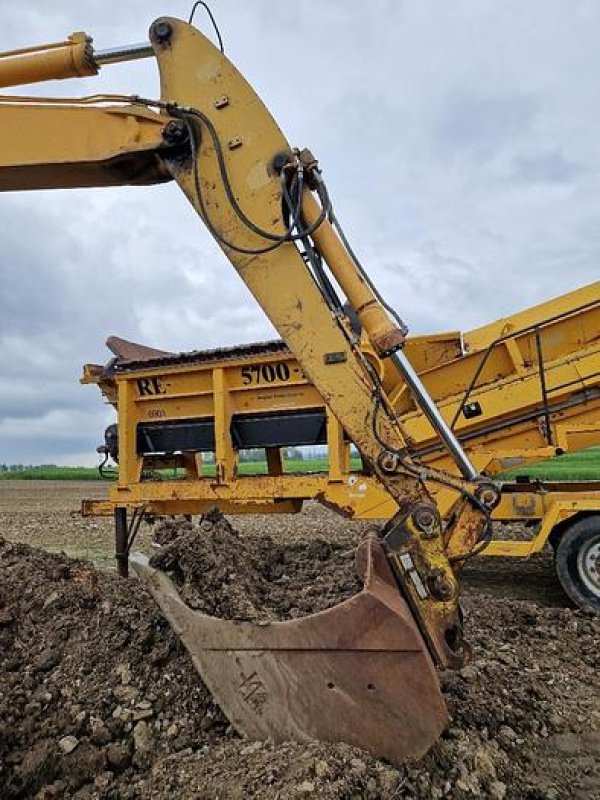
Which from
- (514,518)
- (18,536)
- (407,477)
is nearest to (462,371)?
(514,518)

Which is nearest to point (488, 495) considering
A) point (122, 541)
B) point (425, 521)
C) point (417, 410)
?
point (425, 521)

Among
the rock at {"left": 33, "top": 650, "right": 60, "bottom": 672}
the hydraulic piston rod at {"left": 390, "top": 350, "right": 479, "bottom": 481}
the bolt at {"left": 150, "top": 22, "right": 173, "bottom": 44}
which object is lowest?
the rock at {"left": 33, "top": 650, "right": 60, "bottom": 672}

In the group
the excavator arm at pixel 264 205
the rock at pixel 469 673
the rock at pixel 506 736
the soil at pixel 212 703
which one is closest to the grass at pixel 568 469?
the soil at pixel 212 703

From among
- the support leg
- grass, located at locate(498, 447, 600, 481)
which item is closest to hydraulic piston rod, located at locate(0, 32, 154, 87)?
the support leg

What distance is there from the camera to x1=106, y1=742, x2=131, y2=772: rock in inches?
129

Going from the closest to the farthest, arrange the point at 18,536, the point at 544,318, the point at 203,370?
1. the point at 544,318
2. the point at 203,370
3. the point at 18,536

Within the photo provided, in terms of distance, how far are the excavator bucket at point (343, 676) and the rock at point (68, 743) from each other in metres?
A: 0.70

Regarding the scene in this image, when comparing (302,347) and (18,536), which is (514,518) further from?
(18,536)

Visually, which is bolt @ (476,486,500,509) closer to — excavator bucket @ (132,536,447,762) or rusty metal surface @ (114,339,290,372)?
excavator bucket @ (132,536,447,762)

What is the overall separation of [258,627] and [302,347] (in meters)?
1.35

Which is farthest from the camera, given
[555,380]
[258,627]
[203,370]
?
[203,370]

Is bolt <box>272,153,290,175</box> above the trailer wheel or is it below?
above

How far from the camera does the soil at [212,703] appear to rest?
300 cm

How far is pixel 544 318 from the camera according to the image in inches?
262
